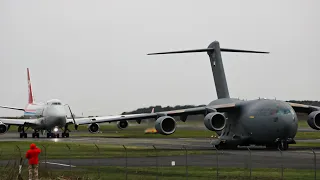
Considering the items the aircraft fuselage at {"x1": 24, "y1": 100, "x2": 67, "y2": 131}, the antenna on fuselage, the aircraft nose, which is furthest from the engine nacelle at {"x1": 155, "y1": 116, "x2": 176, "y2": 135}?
the aircraft fuselage at {"x1": 24, "y1": 100, "x2": 67, "y2": 131}

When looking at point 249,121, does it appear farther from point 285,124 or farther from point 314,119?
point 314,119


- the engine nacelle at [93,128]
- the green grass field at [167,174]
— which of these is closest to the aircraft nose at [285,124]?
the green grass field at [167,174]

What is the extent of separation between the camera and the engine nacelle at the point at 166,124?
42625 millimetres

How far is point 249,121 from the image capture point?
41188 millimetres

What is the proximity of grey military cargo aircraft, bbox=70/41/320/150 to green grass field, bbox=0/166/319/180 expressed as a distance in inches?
501

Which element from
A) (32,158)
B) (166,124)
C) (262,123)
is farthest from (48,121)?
(32,158)

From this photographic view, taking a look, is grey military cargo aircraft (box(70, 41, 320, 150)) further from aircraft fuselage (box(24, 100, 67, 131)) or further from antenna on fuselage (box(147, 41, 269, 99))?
aircraft fuselage (box(24, 100, 67, 131))

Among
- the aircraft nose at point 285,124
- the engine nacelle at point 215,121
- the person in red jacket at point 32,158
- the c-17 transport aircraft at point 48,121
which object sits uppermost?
the c-17 transport aircraft at point 48,121

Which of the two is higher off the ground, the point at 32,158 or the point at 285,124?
the point at 285,124

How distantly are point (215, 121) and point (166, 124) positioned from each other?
3.51 meters

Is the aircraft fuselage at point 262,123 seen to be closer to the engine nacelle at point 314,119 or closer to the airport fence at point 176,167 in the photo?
the engine nacelle at point 314,119

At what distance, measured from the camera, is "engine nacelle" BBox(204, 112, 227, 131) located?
1618 inches

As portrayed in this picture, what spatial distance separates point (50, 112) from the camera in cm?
7325

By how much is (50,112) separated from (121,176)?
49389mm
